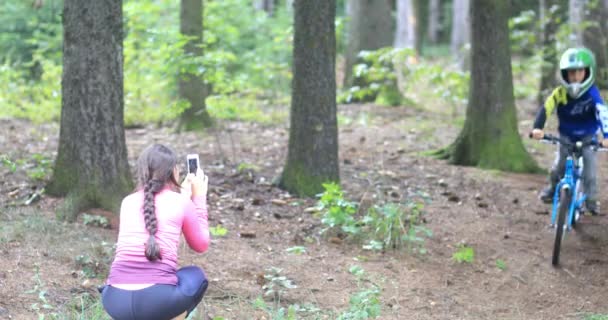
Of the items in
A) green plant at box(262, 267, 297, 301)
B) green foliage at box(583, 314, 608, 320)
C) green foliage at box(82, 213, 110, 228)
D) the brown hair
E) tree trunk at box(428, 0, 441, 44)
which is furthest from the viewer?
tree trunk at box(428, 0, 441, 44)

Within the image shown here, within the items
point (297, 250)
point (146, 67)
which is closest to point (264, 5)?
point (146, 67)

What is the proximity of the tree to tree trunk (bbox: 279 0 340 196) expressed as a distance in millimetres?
3130

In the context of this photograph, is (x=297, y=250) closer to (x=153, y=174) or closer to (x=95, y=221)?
(x=95, y=221)

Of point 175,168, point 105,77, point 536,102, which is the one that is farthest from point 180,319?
point 536,102

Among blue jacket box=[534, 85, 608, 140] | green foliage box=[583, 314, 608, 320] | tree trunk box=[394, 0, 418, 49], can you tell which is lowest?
green foliage box=[583, 314, 608, 320]

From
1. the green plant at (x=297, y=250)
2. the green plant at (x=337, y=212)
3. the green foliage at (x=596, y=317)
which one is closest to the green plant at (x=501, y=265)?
the green foliage at (x=596, y=317)

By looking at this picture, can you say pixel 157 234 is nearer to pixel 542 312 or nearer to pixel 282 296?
pixel 282 296

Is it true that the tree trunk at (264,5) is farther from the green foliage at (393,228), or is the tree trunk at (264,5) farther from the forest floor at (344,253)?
the green foliage at (393,228)

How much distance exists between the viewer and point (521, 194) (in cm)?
1049

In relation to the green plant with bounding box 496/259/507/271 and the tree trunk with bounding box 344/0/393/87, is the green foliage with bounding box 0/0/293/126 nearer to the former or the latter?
the tree trunk with bounding box 344/0/393/87

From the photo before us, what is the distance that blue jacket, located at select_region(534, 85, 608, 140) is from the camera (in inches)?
319

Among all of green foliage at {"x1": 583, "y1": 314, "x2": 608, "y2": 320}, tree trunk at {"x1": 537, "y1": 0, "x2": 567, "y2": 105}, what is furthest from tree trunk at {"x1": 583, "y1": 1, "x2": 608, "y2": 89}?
green foliage at {"x1": 583, "y1": 314, "x2": 608, "y2": 320}

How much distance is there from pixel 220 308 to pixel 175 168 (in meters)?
1.90

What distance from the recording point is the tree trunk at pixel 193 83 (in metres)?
13.5
